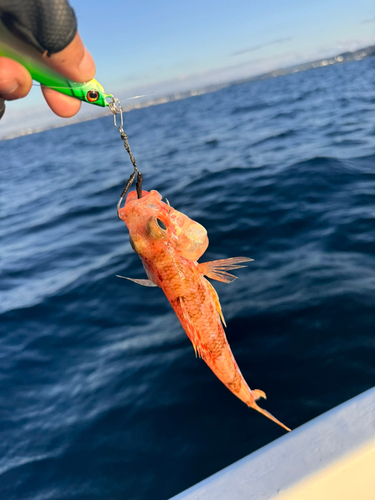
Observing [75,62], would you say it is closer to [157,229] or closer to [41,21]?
[41,21]

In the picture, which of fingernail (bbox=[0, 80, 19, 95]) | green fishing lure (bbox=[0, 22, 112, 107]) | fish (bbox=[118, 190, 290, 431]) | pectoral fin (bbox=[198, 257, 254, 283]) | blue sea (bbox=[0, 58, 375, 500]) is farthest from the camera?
blue sea (bbox=[0, 58, 375, 500])

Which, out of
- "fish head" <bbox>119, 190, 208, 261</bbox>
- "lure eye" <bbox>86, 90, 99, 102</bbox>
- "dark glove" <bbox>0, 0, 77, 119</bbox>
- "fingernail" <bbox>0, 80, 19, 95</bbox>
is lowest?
"fish head" <bbox>119, 190, 208, 261</bbox>

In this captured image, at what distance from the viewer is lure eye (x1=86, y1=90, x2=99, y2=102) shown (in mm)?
2094

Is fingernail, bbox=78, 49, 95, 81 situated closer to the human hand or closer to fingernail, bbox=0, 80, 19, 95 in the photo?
the human hand

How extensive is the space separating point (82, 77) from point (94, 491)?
4.05 meters

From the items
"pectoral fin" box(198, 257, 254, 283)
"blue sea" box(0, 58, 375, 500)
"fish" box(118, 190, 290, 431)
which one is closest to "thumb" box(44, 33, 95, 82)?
"fish" box(118, 190, 290, 431)

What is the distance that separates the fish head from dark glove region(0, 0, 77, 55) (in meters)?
0.88

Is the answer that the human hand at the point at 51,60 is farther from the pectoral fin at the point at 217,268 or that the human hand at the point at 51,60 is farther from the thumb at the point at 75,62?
the pectoral fin at the point at 217,268

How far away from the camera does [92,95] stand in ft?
6.89

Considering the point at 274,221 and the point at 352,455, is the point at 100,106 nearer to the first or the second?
the point at 352,455

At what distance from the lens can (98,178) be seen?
1833cm

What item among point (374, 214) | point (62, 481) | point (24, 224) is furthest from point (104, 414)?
point (24, 224)

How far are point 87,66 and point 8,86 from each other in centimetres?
44

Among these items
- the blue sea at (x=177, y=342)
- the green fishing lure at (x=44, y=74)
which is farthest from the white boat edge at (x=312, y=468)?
the green fishing lure at (x=44, y=74)
